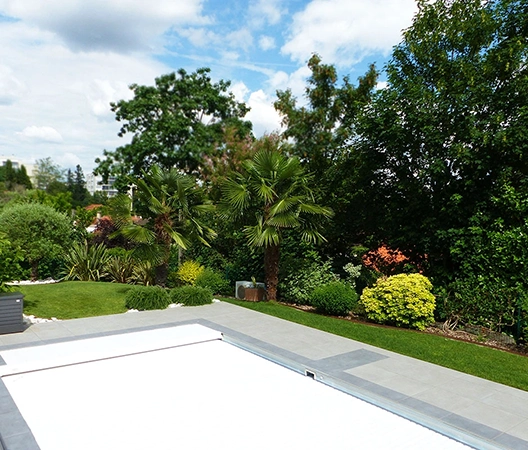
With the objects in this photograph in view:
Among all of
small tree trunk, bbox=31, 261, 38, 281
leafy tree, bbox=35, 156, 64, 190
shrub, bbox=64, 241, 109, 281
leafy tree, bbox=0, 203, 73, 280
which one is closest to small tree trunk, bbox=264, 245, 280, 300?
shrub, bbox=64, 241, 109, 281

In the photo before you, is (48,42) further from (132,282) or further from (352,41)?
(352,41)

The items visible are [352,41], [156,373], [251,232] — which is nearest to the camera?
[156,373]

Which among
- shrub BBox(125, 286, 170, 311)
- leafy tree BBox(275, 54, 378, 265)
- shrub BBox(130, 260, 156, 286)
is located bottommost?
shrub BBox(125, 286, 170, 311)

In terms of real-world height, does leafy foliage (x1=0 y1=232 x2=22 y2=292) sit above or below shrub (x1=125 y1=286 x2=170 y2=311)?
above

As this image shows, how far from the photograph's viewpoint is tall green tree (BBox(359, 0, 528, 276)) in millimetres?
9656

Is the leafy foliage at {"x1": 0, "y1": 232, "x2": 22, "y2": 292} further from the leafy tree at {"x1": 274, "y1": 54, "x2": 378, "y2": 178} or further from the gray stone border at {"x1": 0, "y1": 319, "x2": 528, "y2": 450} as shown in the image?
the leafy tree at {"x1": 274, "y1": 54, "x2": 378, "y2": 178}

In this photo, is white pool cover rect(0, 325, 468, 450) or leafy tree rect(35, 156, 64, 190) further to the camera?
leafy tree rect(35, 156, 64, 190)

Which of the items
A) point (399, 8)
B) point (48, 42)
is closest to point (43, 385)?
point (48, 42)

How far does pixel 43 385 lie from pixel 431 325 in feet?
25.3

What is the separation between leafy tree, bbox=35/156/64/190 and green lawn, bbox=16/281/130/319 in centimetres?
8213

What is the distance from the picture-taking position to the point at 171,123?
21500 mm

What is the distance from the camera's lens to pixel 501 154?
9.75 meters

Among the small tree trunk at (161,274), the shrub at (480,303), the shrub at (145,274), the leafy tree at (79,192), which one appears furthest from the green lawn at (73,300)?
the leafy tree at (79,192)

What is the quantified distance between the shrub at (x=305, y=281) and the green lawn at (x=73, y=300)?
14.5 ft
